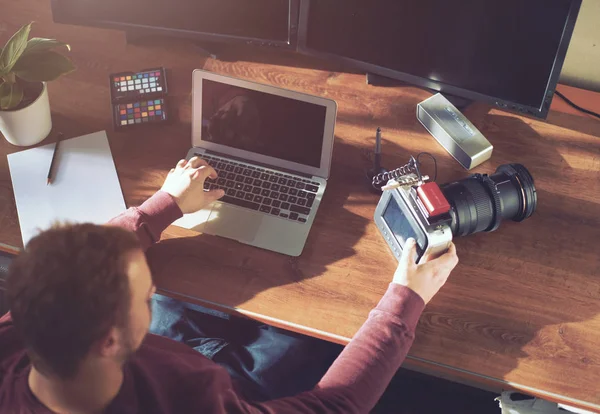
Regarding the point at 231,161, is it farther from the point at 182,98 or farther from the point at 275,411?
the point at 275,411

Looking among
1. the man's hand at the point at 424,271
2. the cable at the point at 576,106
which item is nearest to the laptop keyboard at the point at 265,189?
the man's hand at the point at 424,271

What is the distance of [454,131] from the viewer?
1.29 meters

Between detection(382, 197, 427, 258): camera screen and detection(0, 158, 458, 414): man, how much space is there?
3 cm

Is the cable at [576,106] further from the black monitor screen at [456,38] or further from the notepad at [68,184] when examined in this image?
the notepad at [68,184]

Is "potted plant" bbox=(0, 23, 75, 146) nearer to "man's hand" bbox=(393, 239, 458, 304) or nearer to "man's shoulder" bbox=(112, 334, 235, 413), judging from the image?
"man's shoulder" bbox=(112, 334, 235, 413)

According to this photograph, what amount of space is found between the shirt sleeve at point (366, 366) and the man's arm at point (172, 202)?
38cm

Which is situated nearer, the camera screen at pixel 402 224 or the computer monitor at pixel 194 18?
the camera screen at pixel 402 224

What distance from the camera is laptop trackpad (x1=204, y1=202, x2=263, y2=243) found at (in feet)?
3.92

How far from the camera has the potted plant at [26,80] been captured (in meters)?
1.17

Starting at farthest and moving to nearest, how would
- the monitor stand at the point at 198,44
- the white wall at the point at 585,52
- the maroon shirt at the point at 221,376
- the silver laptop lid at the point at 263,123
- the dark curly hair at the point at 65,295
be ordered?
1. the monitor stand at the point at 198,44
2. the white wall at the point at 585,52
3. the silver laptop lid at the point at 263,123
4. the maroon shirt at the point at 221,376
5. the dark curly hair at the point at 65,295

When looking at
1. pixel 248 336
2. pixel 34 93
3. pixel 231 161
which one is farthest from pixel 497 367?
pixel 34 93

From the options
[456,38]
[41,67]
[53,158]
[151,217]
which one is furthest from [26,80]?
[456,38]

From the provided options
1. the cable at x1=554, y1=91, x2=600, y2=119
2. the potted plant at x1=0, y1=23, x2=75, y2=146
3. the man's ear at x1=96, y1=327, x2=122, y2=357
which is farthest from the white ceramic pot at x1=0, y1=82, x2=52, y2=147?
the cable at x1=554, y1=91, x2=600, y2=119

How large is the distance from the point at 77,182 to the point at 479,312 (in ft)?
2.72
